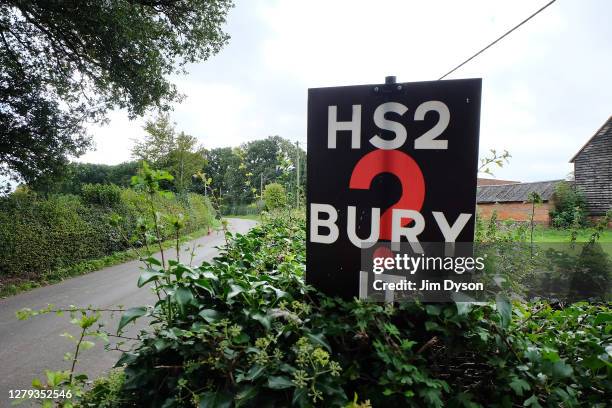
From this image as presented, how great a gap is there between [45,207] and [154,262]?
10227 millimetres

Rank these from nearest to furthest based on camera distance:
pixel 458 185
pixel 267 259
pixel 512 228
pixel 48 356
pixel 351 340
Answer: pixel 351 340 → pixel 458 185 → pixel 267 259 → pixel 512 228 → pixel 48 356

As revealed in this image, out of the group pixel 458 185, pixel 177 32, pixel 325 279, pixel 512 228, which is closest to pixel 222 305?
pixel 325 279

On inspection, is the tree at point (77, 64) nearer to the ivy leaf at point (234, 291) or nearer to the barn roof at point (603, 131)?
A: the ivy leaf at point (234, 291)

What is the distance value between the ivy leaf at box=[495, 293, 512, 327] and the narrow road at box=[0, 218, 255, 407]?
164 cm

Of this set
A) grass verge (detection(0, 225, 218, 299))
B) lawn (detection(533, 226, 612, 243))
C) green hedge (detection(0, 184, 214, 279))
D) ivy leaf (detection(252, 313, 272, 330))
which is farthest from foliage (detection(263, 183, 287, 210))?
grass verge (detection(0, 225, 218, 299))

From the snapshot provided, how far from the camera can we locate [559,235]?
425cm

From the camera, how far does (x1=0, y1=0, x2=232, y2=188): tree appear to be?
25.1 feet

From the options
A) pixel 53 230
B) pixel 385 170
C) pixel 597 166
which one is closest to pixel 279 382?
pixel 385 170

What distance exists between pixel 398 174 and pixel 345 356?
87 cm

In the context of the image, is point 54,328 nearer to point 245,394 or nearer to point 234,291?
point 234,291

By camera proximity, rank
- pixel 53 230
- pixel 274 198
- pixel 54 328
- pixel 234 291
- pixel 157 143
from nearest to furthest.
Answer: pixel 234 291 < pixel 274 198 < pixel 54 328 < pixel 53 230 < pixel 157 143

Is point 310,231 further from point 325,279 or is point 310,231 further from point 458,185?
point 458,185

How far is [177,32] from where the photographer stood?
30.1 ft

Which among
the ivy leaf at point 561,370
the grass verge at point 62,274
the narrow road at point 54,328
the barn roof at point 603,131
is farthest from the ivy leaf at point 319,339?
the barn roof at point 603,131
